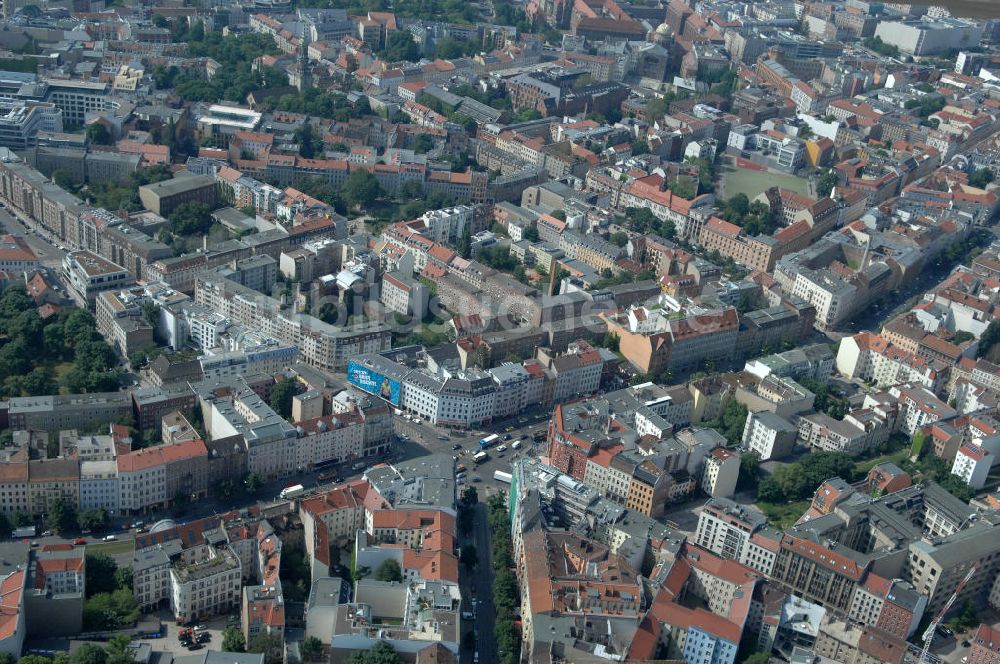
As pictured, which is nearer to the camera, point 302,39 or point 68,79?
point 68,79

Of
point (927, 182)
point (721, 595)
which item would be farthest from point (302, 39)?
point (721, 595)

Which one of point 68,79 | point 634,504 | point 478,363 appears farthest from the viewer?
point 68,79

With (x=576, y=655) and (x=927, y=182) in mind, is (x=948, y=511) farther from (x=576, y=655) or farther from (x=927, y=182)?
(x=927, y=182)

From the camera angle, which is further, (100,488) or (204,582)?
(100,488)

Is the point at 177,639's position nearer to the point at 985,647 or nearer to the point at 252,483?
the point at 252,483

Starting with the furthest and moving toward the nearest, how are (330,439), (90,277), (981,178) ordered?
(981,178) → (90,277) → (330,439)

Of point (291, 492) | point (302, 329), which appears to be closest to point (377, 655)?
point (291, 492)
